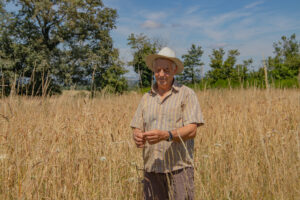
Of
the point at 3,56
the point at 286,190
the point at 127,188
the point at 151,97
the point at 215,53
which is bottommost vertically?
the point at 127,188

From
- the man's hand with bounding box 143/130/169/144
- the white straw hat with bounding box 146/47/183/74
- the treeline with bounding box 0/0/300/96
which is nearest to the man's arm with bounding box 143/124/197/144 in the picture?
the man's hand with bounding box 143/130/169/144

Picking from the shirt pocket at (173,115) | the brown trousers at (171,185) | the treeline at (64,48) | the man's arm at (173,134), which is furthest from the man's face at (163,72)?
the treeline at (64,48)

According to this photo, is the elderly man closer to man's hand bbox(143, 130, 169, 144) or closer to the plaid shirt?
the plaid shirt

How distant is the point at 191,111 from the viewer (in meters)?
1.87

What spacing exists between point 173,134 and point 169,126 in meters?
0.23

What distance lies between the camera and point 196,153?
3.22 meters

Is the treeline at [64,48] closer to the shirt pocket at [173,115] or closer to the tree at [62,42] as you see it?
the tree at [62,42]

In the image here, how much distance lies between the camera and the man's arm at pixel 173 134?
5.27 feet

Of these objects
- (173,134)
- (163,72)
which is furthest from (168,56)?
(173,134)

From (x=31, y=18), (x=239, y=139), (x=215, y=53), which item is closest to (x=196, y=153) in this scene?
(x=239, y=139)

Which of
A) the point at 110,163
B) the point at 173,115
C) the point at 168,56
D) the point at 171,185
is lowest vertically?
the point at 171,185

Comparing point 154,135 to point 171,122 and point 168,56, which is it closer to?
point 171,122

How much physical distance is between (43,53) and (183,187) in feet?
60.2

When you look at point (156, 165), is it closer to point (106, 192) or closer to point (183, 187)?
point (183, 187)
